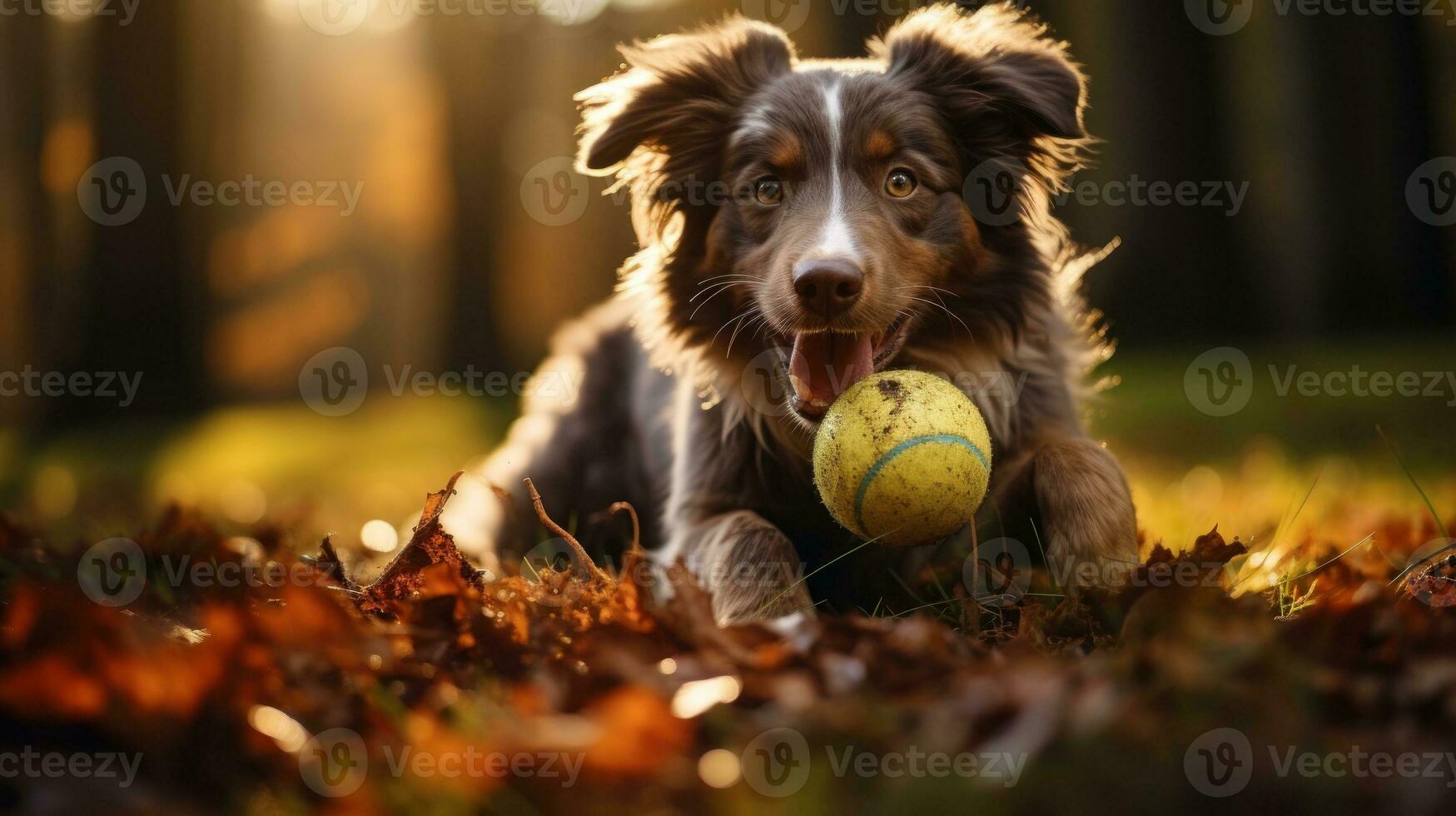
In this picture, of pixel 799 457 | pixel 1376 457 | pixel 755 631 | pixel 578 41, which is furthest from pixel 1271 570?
pixel 578 41

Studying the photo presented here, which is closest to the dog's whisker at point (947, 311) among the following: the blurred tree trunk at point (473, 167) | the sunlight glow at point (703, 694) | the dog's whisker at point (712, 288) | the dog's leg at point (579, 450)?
the dog's whisker at point (712, 288)

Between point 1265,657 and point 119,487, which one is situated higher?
point 1265,657

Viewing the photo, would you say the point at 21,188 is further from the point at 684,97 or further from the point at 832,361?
the point at 832,361

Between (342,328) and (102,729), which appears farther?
(342,328)

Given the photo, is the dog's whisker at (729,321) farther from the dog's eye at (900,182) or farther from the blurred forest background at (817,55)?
the blurred forest background at (817,55)

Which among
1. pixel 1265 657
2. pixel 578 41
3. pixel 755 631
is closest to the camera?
pixel 1265 657

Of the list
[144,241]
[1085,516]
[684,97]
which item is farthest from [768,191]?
[144,241]

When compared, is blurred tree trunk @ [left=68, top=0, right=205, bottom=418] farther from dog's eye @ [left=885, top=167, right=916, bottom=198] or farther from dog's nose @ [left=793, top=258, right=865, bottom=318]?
dog's nose @ [left=793, top=258, right=865, bottom=318]

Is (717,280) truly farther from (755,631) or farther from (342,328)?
(342,328)
